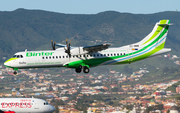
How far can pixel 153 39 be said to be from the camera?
71750mm

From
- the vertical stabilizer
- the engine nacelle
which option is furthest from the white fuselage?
the vertical stabilizer

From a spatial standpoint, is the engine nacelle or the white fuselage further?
the white fuselage

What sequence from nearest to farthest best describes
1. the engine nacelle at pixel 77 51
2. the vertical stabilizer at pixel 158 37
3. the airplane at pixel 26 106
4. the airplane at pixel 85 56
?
the engine nacelle at pixel 77 51, the airplane at pixel 85 56, the vertical stabilizer at pixel 158 37, the airplane at pixel 26 106

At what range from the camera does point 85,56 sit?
67375mm

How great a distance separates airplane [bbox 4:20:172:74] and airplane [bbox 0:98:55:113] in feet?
91.4

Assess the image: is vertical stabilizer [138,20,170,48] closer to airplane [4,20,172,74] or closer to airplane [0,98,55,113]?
airplane [4,20,172,74]

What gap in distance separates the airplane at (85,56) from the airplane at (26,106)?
27851 mm

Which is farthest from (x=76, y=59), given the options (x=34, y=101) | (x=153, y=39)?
(x=34, y=101)

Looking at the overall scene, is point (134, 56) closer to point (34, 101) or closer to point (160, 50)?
point (160, 50)

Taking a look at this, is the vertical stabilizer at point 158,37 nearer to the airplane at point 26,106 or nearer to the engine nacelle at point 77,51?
the engine nacelle at point 77,51

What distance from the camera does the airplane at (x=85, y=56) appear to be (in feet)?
216

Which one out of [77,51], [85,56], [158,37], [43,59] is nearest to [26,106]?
[43,59]

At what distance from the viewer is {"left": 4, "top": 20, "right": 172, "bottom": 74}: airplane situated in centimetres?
6581

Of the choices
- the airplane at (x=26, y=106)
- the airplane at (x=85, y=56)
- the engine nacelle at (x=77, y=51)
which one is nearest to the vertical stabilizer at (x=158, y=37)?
the airplane at (x=85, y=56)
